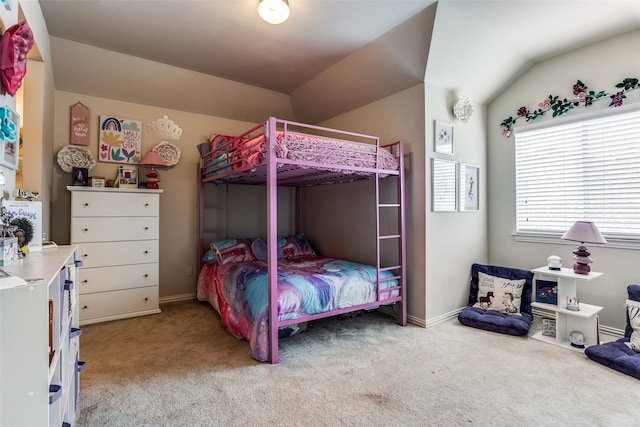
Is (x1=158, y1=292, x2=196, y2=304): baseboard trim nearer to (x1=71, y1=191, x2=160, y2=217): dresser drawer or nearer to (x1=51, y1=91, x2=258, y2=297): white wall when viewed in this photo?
(x1=51, y1=91, x2=258, y2=297): white wall

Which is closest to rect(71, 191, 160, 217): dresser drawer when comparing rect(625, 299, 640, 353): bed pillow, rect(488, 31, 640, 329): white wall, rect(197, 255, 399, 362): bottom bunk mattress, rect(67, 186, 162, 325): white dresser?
rect(67, 186, 162, 325): white dresser

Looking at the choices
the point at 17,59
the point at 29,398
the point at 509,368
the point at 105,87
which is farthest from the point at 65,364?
the point at 105,87

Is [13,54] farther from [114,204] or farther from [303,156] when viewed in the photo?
[114,204]

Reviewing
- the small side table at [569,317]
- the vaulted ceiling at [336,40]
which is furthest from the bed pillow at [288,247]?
the small side table at [569,317]

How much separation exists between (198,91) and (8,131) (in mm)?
2628

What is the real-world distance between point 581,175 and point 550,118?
2.25ft

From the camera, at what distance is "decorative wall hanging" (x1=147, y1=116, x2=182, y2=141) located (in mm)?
3848

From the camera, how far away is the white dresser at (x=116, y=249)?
3125 mm

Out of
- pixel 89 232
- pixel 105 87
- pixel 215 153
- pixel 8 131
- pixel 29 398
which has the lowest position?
pixel 29 398

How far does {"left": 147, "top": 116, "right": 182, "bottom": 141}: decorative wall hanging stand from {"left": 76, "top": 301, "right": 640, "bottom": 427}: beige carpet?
2.32 metres

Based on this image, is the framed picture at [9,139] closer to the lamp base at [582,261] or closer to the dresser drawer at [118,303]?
the dresser drawer at [118,303]

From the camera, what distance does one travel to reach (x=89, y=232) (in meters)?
3.15

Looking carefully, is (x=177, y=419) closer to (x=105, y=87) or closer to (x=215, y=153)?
(x=215, y=153)

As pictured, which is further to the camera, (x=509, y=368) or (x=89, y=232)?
(x=89, y=232)
